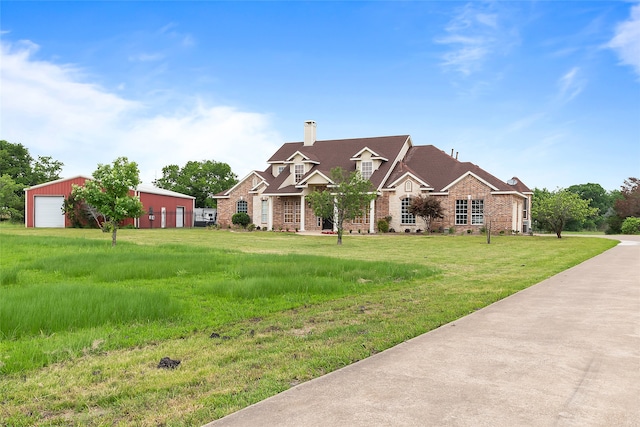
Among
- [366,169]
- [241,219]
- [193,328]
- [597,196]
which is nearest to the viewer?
[193,328]

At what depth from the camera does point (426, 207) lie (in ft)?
114

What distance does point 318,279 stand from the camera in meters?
10.6

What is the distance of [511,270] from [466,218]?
22.8 meters

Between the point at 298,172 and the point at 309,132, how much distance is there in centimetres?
578

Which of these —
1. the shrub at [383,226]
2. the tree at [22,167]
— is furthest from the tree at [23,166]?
the shrub at [383,226]

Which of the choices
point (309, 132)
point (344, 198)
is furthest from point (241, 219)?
point (344, 198)

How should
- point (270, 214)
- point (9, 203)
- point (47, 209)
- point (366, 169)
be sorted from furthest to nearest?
point (9, 203) → point (47, 209) → point (270, 214) → point (366, 169)

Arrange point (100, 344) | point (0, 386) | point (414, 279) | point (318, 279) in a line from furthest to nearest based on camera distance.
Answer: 1. point (414, 279)
2. point (318, 279)
3. point (100, 344)
4. point (0, 386)

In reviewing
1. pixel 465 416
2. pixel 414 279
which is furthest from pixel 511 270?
pixel 465 416

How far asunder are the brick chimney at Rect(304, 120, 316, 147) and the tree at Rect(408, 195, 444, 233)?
45.6 ft

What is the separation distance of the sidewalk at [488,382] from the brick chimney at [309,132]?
3945 centimetres

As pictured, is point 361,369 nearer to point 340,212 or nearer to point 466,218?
point 340,212

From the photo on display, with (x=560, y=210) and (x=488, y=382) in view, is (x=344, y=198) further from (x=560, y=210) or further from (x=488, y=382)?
(x=488, y=382)

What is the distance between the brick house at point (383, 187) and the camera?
3594cm
